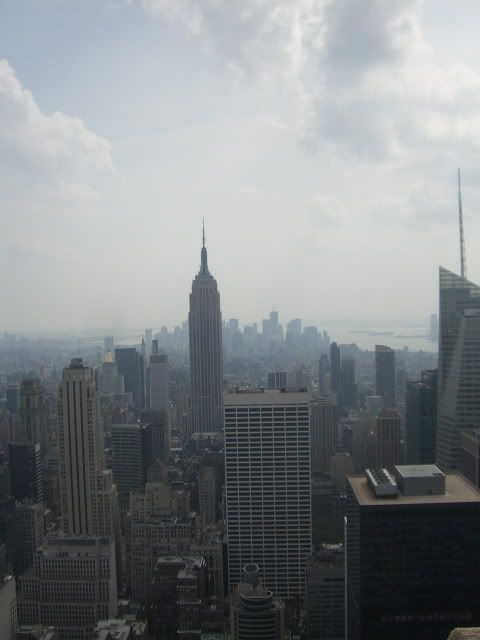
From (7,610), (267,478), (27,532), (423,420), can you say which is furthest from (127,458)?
(7,610)

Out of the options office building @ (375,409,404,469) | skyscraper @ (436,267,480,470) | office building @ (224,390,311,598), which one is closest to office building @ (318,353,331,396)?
office building @ (375,409,404,469)

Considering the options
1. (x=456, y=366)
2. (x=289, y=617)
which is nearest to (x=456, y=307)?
(x=456, y=366)

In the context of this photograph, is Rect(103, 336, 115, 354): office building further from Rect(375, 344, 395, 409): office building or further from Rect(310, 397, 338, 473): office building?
Rect(375, 344, 395, 409): office building

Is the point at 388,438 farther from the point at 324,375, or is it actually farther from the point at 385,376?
the point at 324,375

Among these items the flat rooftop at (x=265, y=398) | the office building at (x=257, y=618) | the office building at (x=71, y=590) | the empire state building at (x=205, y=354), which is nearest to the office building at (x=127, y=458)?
the empire state building at (x=205, y=354)

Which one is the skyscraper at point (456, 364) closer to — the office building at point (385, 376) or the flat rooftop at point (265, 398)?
the flat rooftop at point (265, 398)

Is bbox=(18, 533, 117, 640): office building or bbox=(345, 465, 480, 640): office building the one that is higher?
bbox=(345, 465, 480, 640): office building
